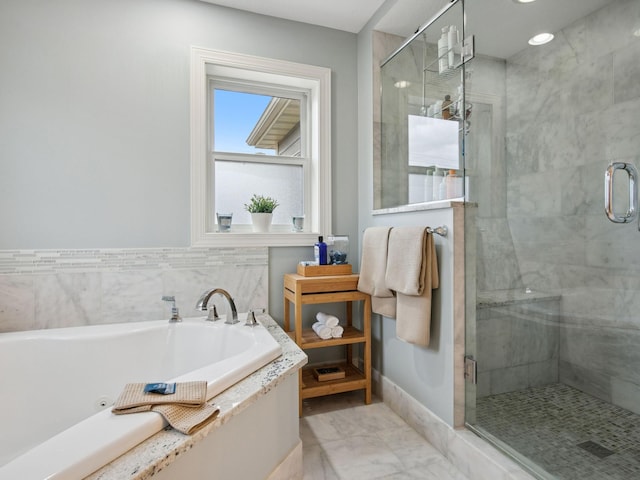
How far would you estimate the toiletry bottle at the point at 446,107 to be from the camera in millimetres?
1809

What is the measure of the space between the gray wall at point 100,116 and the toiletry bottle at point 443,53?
1167 mm

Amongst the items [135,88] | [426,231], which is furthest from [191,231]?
[426,231]

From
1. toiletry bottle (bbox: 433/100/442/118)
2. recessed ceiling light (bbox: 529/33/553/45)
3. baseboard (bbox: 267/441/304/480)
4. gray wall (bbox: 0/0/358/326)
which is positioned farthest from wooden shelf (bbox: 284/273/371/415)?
recessed ceiling light (bbox: 529/33/553/45)

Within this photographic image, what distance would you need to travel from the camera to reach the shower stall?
152 centimetres

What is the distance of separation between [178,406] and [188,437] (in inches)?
4.2

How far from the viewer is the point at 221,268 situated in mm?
2174

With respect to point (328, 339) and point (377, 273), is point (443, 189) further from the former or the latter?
point (328, 339)

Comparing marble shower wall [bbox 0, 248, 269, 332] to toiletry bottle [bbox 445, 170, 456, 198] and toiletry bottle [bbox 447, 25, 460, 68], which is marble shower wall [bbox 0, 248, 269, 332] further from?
toiletry bottle [bbox 447, 25, 460, 68]

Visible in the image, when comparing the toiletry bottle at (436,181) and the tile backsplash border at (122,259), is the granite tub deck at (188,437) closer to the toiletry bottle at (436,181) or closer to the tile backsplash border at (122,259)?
the tile backsplash border at (122,259)

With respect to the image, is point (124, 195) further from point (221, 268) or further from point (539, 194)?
point (539, 194)

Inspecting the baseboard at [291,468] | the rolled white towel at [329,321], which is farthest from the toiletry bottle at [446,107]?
the baseboard at [291,468]

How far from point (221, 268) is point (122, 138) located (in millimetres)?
945

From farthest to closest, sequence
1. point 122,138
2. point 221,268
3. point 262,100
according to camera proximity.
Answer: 1. point 262,100
2. point 221,268
3. point 122,138

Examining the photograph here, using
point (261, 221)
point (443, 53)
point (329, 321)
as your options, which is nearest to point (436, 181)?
point (443, 53)
